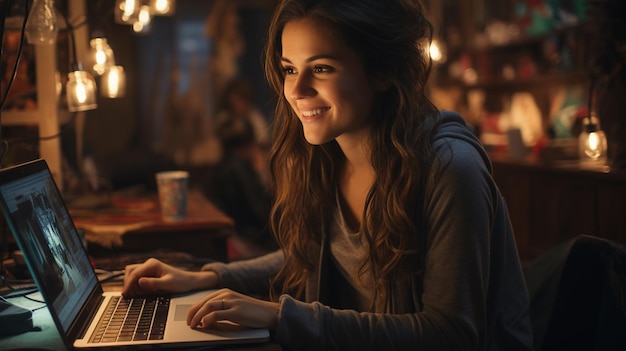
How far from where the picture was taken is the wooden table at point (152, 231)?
7.57ft

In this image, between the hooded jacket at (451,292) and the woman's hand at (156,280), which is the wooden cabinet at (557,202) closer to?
the hooded jacket at (451,292)

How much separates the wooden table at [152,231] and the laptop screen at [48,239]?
2.49ft

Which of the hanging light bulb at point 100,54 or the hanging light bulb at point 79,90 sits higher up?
the hanging light bulb at point 100,54

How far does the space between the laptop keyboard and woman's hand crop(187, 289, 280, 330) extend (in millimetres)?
77

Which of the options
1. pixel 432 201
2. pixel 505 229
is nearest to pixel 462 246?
pixel 432 201

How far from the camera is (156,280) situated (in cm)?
155

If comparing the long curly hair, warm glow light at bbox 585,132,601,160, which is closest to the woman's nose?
the long curly hair

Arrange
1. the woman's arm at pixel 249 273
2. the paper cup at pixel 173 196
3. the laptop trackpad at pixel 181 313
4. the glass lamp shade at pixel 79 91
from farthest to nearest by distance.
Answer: the paper cup at pixel 173 196, the glass lamp shade at pixel 79 91, the woman's arm at pixel 249 273, the laptop trackpad at pixel 181 313

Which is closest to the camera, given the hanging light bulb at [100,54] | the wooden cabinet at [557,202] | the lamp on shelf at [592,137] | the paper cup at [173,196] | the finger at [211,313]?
the finger at [211,313]

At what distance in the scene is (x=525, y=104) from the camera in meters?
5.48

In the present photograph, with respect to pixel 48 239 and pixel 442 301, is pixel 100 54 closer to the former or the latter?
pixel 48 239

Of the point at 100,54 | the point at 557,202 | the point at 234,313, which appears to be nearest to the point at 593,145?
the point at 557,202

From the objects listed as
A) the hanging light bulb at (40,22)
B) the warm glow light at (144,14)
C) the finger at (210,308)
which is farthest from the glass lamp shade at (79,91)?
the finger at (210,308)

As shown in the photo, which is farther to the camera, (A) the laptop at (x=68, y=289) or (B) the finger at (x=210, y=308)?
(B) the finger at (x=210, y=308)
